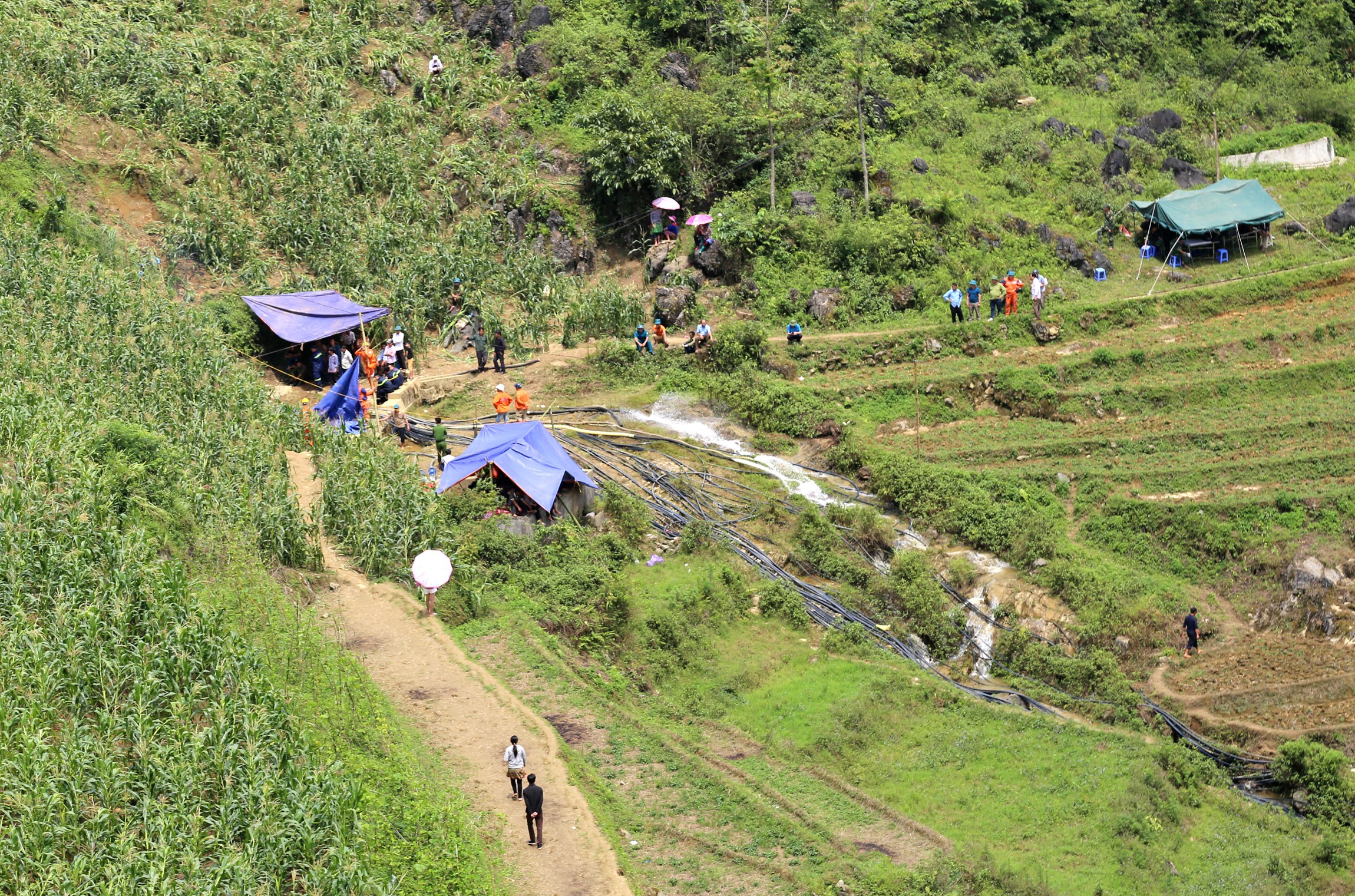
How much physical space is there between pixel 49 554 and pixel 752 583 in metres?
11.4

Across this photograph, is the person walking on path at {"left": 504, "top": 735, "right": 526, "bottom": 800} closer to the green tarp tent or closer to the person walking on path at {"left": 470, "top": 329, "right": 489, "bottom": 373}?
the person walking on path at {"left": 470, "top": 329, "right": 489, "bottom": 373}

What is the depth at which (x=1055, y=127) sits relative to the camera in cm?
3622

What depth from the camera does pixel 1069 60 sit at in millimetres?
A: 39250

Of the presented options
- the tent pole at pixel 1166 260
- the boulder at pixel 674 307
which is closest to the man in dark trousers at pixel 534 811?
the boulder at pixel 674 307

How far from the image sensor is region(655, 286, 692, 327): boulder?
3047cm

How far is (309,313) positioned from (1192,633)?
60.9ft

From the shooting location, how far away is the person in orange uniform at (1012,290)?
29984mm

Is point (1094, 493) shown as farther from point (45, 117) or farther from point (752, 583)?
point (45, 117)

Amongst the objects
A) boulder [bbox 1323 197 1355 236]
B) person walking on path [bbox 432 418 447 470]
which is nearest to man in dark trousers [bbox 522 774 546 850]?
person walking on path [bbox 432 418 447 470]

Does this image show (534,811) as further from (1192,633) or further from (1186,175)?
(1186,175)

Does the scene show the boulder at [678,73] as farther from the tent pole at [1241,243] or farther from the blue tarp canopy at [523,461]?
the blue tarp canopy at [523,461]

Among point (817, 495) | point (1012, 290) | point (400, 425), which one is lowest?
point (817, 495)

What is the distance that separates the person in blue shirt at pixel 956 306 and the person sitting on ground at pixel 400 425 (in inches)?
488

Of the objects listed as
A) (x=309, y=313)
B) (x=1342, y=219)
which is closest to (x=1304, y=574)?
(x=1342, y=219)
